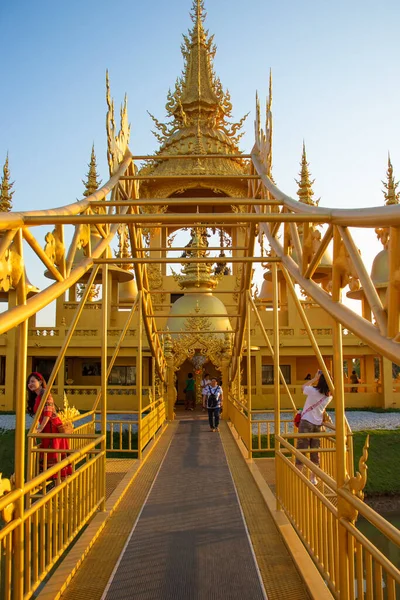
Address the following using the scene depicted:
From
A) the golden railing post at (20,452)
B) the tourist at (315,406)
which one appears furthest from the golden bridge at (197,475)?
the tourist at (315,406)

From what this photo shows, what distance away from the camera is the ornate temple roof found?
27625 millimetres

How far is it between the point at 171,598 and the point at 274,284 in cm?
478

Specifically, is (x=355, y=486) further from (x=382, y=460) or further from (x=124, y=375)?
(x=124, y=375)

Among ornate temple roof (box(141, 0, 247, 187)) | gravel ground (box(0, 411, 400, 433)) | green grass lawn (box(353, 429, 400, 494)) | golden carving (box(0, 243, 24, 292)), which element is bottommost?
green grass lawn (box(353, 429, 400, 494))

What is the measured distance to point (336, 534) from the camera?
428 cm

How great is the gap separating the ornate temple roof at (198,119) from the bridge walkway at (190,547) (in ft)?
68.4

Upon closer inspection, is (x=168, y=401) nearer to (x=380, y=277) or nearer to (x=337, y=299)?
(x=380, y=277)

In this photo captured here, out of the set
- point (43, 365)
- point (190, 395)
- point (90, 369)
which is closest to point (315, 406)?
point (190, 395)

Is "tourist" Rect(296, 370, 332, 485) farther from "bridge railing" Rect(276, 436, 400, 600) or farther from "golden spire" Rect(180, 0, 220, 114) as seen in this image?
"golden spire" Rect(180, 0, 220, 114)

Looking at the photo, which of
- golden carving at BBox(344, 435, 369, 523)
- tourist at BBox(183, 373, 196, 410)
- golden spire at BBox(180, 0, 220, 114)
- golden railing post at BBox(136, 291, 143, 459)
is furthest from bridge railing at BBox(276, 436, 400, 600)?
golden spire at BBox(180, 0, 220, 114)

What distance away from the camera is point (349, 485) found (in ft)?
12.8

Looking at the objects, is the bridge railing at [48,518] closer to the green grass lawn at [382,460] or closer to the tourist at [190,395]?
the green grass lawn at [382,460]

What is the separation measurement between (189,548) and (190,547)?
0.10ft

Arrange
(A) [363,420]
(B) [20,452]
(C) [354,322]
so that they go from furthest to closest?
1. (A) [363,420]
2. (B) [20,452]
3. (C) [354,322]
